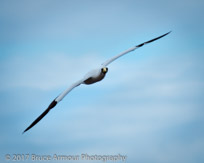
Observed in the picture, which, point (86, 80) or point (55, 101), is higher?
point (86, 80)

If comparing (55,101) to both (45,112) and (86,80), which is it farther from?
(86,80)

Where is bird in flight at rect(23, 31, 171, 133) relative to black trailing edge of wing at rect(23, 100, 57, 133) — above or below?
above

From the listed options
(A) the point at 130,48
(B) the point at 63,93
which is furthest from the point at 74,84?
(A) the point at 130,48

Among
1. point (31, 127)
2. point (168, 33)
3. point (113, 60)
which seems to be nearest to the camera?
point (31, 127)

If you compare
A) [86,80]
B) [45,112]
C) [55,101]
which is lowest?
[45,112]

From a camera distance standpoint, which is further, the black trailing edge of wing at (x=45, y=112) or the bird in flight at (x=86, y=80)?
the bird in flight at (x=86, y=80)

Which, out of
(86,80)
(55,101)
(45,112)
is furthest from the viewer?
(86,80)

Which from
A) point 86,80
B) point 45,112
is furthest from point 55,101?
point 86,80

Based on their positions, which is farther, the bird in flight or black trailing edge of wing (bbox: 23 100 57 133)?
the bird in flight

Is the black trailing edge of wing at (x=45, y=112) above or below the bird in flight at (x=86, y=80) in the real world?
below

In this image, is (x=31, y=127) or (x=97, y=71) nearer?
(x=31, y=127)

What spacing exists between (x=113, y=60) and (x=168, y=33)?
416cm

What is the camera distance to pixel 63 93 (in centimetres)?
1875

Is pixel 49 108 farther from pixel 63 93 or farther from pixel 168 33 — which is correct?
pixel 168 33
